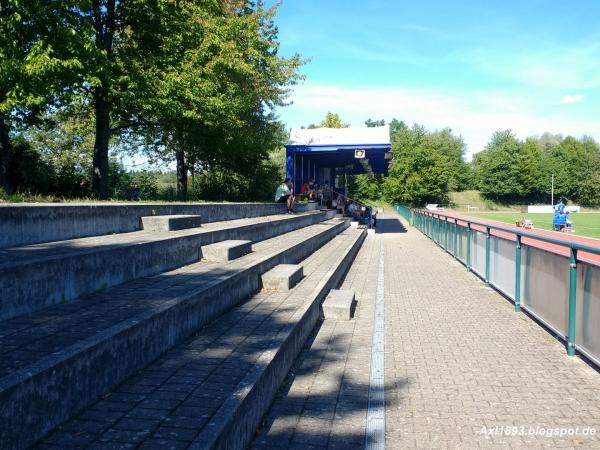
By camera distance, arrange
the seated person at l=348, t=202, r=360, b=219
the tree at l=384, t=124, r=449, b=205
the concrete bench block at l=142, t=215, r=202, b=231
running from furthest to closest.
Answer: the tree at l=384, t=124, r=449, b=205
the seated person at l=348, t=202, r=360, b=219
the concrete bench block at l=142, t=215, r=202, b=231

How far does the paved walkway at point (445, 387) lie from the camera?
390 centimetres

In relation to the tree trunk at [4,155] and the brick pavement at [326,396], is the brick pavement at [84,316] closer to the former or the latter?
the brick pavement at [326,396]

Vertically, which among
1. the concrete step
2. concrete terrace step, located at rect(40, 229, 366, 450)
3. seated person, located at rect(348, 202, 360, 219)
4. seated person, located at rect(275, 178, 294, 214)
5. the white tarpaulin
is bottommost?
concrete terrace step, located at rect(40, 229, 366, 450)

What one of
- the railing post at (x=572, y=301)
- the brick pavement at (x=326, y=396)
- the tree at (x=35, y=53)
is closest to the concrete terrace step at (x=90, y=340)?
the brick pavement at (x=326, y=396)

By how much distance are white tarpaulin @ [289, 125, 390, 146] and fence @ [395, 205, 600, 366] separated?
49.4 ft

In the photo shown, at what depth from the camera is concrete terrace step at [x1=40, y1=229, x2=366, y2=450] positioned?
2.85 metres

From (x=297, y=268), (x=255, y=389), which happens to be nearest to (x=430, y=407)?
(x=255, y=389)

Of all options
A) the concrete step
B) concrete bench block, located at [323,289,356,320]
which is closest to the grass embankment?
concrete bench block, located at [323,289,356,320]

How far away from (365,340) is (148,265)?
2.94m

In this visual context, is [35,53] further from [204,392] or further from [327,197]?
[327,197]

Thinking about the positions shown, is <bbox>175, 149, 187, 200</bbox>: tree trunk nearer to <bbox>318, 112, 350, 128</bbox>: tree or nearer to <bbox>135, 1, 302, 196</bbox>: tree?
<bbox>135, 1, 302, 196</bbox>: tree

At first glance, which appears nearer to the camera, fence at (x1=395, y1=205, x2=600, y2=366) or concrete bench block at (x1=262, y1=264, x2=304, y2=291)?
fence at (x1=395, y1=205, x2=600, y2=366)

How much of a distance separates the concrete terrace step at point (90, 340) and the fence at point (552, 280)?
4.05 m

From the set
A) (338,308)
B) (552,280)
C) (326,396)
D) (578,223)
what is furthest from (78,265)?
(578,223)
